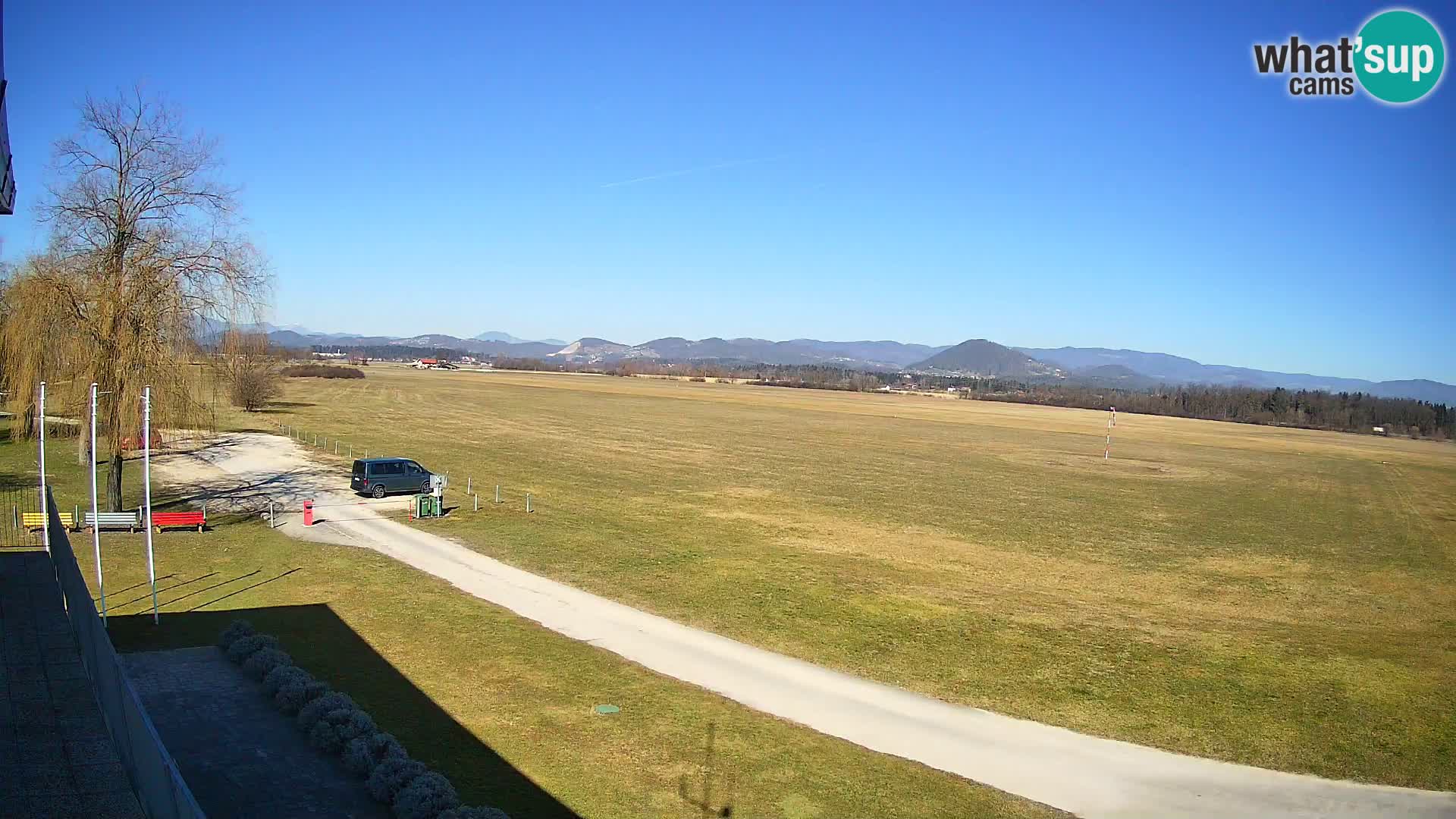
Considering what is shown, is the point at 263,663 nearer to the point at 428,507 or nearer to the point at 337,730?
the point at 337,730

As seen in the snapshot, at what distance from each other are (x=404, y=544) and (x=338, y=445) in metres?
27.1

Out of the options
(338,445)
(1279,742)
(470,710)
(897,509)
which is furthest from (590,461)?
(1279,742)

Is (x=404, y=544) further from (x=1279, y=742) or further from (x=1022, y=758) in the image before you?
(x=1279, y=742)

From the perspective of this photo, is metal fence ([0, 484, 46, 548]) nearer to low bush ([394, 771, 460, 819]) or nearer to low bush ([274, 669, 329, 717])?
low bush ([274, 669, 329, 717])

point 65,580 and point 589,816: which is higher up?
point 65,580

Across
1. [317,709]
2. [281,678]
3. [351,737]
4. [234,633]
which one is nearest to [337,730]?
[351,737]

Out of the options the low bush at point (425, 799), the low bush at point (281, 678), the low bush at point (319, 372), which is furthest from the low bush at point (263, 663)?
the low bush at point (319, 372)

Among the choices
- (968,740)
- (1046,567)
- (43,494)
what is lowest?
(1046,567)

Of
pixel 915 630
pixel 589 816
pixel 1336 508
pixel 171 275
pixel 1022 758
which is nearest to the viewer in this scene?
pixel 589 816

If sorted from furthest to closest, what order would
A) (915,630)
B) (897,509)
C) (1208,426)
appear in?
1. (1208,426)
2. (897,509)
3. (915,630)

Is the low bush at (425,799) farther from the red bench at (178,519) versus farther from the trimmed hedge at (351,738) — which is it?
the red bench at (178,519)

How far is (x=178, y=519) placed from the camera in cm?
2602

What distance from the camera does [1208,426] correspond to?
114562mm

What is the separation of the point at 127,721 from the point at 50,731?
6.23 ft
